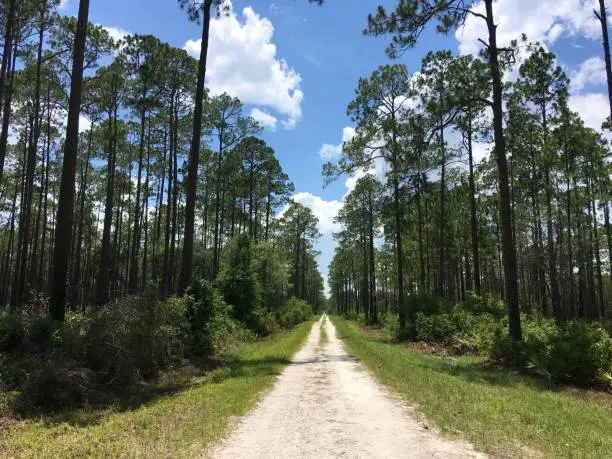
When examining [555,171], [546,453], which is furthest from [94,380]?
[555,171]

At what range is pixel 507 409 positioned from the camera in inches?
313

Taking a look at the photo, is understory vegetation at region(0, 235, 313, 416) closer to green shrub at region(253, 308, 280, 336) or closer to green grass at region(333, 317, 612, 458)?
green grass at region(333, 317, 612, 458)

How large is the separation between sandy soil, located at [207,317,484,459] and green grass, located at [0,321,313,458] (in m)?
0.42

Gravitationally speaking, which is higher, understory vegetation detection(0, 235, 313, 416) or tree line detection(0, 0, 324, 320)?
tree line detection(0, 0, 324, 320)

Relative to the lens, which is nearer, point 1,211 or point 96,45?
point 96,45

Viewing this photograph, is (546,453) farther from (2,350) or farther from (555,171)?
(555,171)

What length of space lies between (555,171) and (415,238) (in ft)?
56.6

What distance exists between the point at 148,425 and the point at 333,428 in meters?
2.83

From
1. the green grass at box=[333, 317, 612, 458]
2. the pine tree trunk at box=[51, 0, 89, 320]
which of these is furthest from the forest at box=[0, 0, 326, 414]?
the green grass at box=[333, 317, 612, 458]

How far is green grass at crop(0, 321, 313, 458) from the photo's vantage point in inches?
227

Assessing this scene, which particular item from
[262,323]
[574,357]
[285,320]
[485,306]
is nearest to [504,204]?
[574,357]

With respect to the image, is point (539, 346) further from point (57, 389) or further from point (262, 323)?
point (262, 323)

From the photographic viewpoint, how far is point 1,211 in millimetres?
38188

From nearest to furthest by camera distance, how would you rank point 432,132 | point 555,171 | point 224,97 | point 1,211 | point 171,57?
point 432,132, point 171,57, point 555,171, point 224,97, point 1,211
